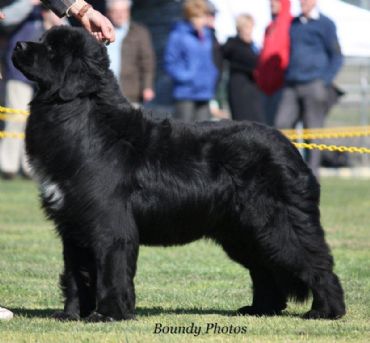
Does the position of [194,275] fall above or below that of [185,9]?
below

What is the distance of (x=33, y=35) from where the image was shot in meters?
15.5

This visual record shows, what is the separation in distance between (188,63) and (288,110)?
6.05 ft

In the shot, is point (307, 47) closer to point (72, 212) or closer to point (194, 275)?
point (194, 275)

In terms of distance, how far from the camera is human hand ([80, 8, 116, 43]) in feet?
22.2

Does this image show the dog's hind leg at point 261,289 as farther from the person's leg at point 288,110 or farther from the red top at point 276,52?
the red top at point 276,52

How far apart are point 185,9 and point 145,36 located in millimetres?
774

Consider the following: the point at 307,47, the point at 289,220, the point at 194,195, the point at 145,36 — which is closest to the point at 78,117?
the point at 194,195

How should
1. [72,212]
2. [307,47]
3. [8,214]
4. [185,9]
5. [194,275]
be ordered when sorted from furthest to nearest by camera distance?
[185,9] → [307,47] → [8,214] → [194,275] → [72,212]

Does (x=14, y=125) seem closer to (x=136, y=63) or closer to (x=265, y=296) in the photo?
(x=136, y=63)

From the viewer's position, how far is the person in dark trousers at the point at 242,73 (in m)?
15.6

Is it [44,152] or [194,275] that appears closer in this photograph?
[44,152]

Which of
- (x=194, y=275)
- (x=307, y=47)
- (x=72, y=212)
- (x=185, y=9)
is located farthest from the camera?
(x=185, y=9)

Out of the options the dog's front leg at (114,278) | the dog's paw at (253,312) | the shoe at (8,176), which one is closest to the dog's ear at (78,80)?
the dog's front leg at (114,278)

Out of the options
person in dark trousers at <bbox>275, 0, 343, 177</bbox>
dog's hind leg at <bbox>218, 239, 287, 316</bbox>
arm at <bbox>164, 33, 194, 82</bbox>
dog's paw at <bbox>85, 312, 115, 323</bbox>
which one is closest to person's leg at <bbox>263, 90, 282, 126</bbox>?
arm at <bbox>164, 33, 194, 82</bbox>
